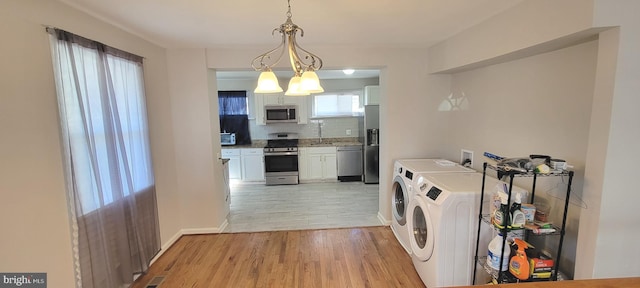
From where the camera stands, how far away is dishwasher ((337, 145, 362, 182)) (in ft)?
19.2

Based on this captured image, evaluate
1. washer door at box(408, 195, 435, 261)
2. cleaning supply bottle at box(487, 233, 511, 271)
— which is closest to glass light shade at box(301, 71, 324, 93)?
washer door at box(408, 195, 435, 261)

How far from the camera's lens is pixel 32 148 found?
1557 millimetres

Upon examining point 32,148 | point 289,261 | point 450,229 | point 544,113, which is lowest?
point 289,261

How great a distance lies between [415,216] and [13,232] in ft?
9.33

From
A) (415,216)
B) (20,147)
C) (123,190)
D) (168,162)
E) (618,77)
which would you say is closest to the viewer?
(618,77)

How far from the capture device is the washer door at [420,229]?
84.8 inches

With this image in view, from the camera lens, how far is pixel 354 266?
2.64 meters

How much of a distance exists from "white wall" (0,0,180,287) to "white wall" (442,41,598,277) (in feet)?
11.1

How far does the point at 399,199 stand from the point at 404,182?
0.39 metres

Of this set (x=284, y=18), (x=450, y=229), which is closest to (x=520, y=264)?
(x=450, y=229)

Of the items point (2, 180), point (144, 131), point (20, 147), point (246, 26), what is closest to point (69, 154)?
point (20, 147)

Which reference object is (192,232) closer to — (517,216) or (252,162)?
(252,162)

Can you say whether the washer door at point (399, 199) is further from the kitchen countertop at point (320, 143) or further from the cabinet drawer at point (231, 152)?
the cabinet drawer at point (231, 152)

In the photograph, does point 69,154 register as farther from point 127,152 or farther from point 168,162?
point 168,162
